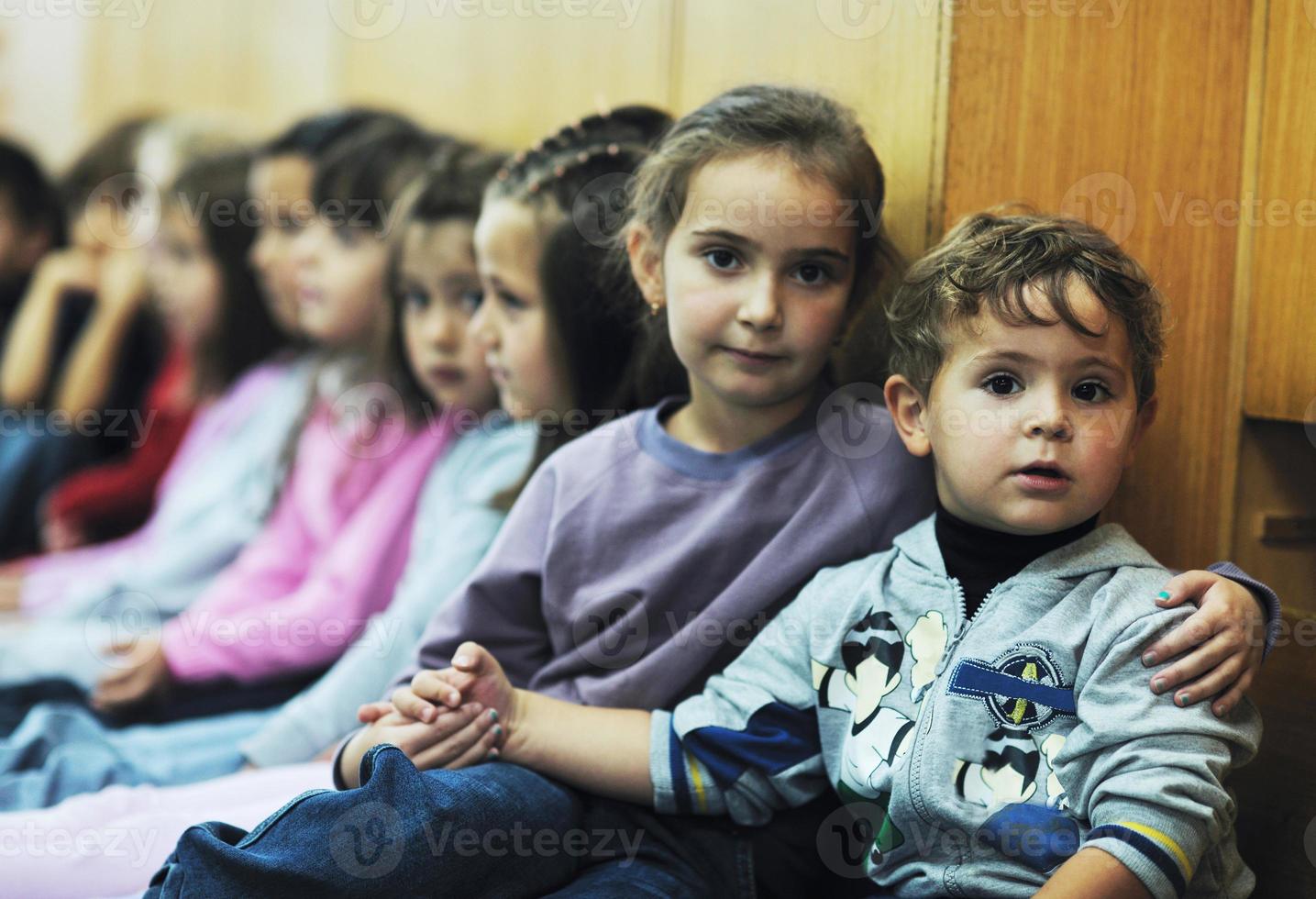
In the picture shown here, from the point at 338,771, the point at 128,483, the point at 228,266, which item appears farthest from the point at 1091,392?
the point at 128,483

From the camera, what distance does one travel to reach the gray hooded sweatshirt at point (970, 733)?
2.74ft

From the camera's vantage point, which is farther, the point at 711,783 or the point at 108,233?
the point at 108,233

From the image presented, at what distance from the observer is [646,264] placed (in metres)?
1.24

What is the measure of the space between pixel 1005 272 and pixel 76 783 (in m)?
1.06

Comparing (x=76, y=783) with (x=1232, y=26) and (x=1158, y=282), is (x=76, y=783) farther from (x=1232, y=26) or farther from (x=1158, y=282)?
(x=1232, y=26)

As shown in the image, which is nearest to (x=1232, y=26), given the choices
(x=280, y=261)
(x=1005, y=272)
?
(x=1005, y=272)

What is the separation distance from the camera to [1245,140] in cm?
121
